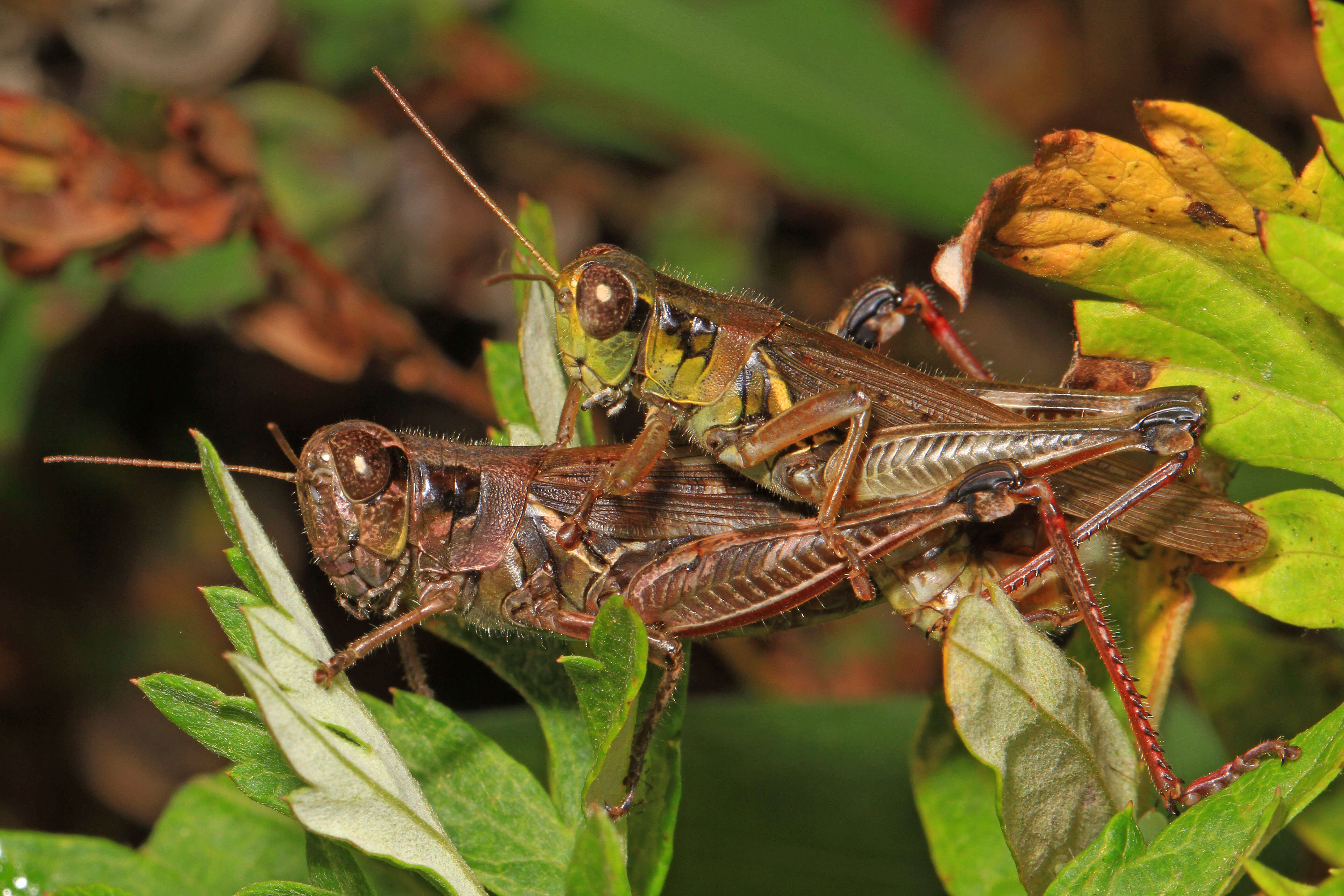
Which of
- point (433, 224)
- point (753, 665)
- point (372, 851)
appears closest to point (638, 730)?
point (372, 851)

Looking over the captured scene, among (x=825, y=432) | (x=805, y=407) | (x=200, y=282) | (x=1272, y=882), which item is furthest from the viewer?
(x=200, y=282)

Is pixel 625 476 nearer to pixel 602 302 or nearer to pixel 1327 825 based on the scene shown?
pixel 602 302

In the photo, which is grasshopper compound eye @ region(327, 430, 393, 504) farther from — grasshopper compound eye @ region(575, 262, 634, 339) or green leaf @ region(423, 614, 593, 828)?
grasshopper compound eye @ region(575, 262, 634, 339)

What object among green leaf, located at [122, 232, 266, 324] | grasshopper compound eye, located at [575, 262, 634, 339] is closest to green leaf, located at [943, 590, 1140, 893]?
grasshopper compound eye, located at [575, 262, 634, 339]

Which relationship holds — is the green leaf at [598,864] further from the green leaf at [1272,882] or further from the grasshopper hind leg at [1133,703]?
the grasshopper hind leg at [1133,703]

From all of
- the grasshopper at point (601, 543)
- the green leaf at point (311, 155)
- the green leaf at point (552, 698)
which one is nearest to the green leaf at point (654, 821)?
the green leaf at point (552, 698)

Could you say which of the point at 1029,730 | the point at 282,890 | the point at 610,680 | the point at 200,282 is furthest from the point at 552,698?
the point at 200,282

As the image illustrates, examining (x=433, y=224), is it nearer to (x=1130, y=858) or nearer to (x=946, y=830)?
(x=946, y=830)
